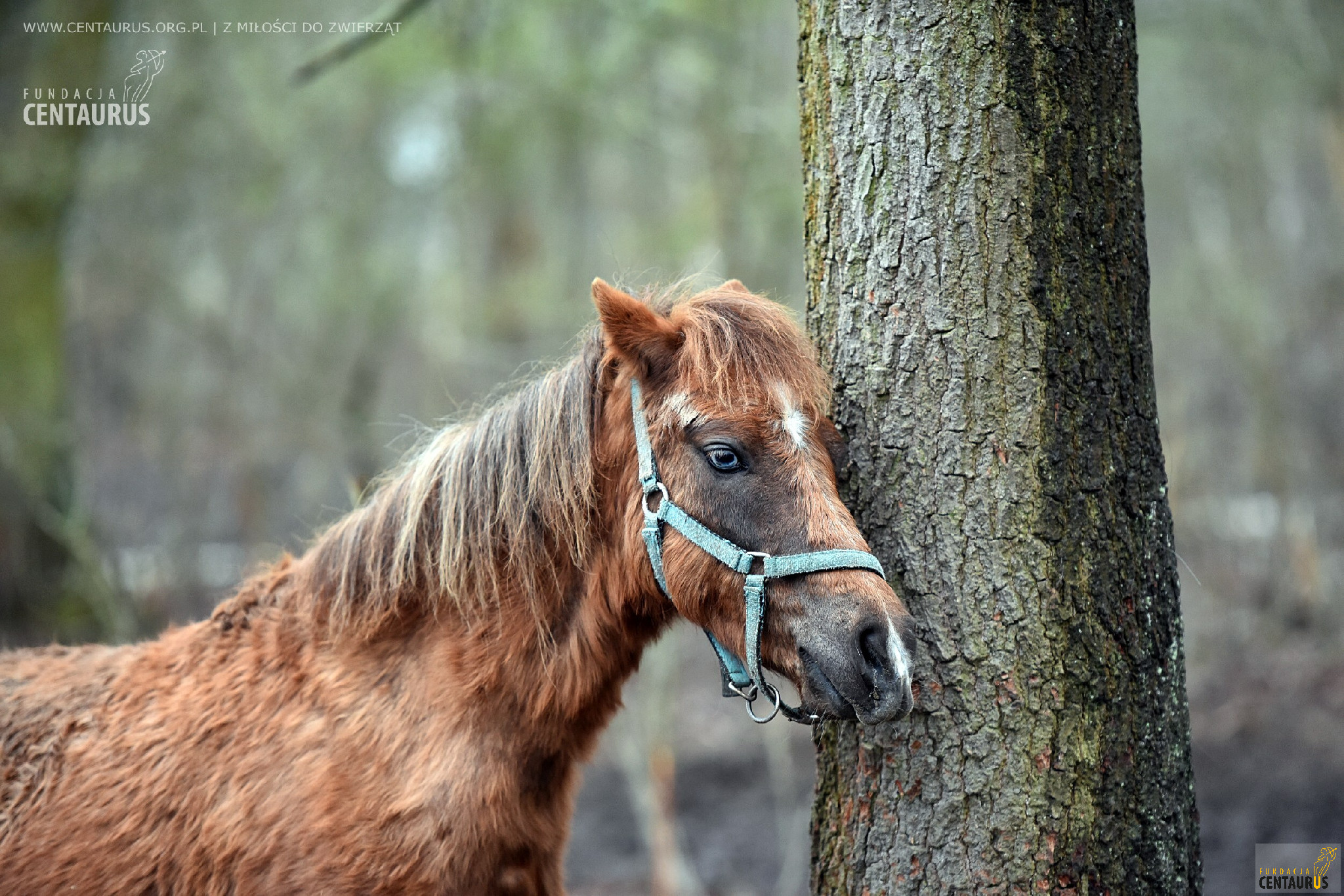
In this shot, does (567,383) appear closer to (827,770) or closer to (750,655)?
(750,655)

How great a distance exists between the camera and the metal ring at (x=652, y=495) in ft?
8.87

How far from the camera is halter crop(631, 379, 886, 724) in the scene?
95.4 inches

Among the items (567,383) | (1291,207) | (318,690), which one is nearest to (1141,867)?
(567,383)

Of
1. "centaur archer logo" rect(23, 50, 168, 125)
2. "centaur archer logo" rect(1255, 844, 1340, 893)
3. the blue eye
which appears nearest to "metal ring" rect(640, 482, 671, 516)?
the blue eye

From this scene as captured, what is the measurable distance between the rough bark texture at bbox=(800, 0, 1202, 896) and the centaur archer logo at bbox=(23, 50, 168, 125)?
8470mm

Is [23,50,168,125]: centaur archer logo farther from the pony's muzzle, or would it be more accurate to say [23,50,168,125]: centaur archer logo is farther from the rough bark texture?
the pony's muzzle

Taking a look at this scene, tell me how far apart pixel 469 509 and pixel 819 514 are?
1.17 metres

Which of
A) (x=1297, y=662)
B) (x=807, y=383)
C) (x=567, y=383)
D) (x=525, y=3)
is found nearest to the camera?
(x=807, y=383)

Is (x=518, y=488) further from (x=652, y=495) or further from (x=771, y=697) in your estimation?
(x=771, y=697)

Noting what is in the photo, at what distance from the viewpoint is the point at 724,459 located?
2.63 m

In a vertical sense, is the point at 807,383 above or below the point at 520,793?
above

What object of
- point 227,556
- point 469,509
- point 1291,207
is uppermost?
point 1291,207

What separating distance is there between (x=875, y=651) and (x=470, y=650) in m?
1.30

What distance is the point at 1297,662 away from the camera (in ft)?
30.1
